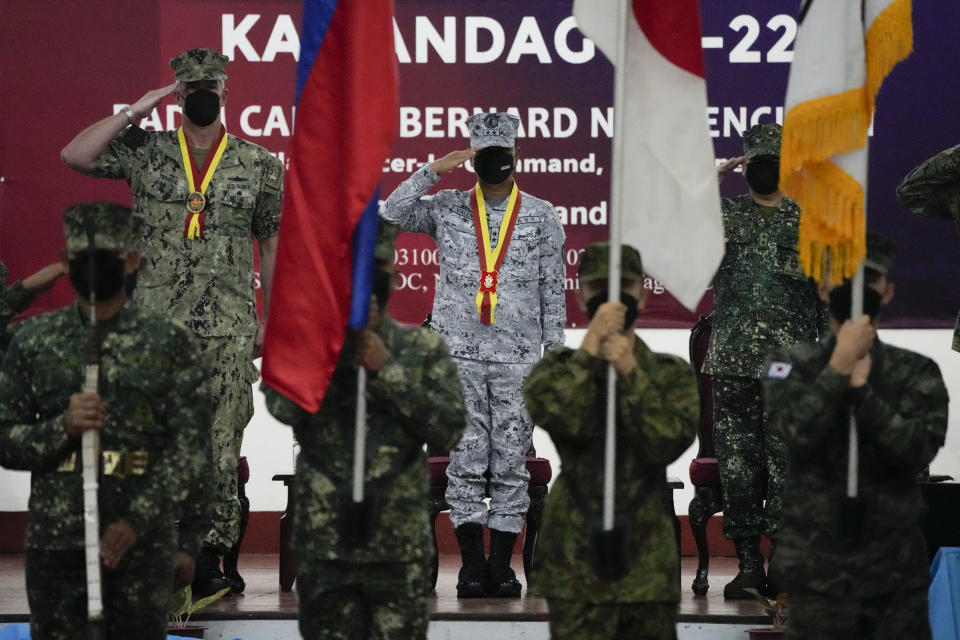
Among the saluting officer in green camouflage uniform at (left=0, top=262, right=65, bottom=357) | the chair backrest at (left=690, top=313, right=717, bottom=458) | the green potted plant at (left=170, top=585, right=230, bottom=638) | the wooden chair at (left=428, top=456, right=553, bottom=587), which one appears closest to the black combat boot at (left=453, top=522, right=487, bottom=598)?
the wooden chair at (left=428, top=456, right=553, bottom=587)

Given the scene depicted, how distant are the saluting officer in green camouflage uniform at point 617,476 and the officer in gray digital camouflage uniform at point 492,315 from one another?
245cm

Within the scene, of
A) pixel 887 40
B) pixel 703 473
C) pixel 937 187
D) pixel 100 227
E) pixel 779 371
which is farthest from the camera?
pixel 703 473

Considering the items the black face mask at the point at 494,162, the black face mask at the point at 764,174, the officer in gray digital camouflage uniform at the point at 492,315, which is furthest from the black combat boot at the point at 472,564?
the black face mask at the point at 764,174

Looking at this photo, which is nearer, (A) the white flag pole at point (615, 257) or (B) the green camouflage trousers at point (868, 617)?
(A) the white flag pole at point (615, 257)

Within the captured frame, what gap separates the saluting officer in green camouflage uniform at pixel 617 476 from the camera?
466 cm

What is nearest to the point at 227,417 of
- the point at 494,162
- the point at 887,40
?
the point at 494,162

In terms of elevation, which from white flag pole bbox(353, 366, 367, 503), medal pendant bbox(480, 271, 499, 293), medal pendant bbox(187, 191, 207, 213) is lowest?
white flag pole bbox(353, 366, 367, 503)

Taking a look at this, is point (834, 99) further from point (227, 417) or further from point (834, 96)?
point (227, 417)

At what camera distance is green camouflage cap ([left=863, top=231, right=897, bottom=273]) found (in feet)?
16.6

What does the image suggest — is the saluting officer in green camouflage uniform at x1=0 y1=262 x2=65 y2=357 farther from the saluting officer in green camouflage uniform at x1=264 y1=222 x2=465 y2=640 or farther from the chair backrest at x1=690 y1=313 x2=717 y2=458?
the chair backrest at x1=690 y1=313 x2=717 y2=458

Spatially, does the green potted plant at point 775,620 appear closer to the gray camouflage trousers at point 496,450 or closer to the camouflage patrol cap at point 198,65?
the gray camouflage trousers at point 496,450

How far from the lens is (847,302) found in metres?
4.97

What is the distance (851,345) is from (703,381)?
3.35m

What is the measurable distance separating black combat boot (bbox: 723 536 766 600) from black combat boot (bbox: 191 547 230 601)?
2.23m
